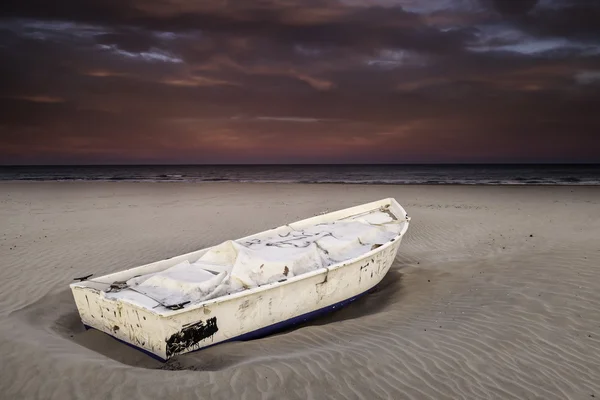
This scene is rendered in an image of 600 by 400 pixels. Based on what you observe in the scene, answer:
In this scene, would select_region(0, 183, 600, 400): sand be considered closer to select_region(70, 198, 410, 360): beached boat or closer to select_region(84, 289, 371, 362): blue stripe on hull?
select_region(84, 289, 371, 362): blue stripe on hull

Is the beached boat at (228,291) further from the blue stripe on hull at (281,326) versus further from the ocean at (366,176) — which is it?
the ocean at (366,176)

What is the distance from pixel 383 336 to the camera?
5.42 m

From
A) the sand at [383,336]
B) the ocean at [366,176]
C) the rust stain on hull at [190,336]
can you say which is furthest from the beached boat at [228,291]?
the ocean at [366,176]

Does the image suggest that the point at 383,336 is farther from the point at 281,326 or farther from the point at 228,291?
the point at 228,291

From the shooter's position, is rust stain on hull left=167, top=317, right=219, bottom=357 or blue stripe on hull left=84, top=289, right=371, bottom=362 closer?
rust stain on hull left=167, top=317, right=219, bottom=357

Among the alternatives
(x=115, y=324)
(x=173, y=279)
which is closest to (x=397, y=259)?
(x=173, y=279)

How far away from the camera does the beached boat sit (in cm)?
468

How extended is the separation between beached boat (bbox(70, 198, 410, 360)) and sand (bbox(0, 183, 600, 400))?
27 centimetres

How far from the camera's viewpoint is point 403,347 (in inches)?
199

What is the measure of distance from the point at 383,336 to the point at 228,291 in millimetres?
2263

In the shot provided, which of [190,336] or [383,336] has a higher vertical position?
[190,336]

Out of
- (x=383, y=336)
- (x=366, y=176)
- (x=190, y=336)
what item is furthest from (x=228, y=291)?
(x=366, y=176)

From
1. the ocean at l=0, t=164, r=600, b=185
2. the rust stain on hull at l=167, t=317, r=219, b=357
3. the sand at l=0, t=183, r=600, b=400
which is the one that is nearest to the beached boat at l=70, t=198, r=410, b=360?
the rust stain on hull at l=167, t=317, r=219, b=357

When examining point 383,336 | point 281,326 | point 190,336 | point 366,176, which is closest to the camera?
point 190,336
